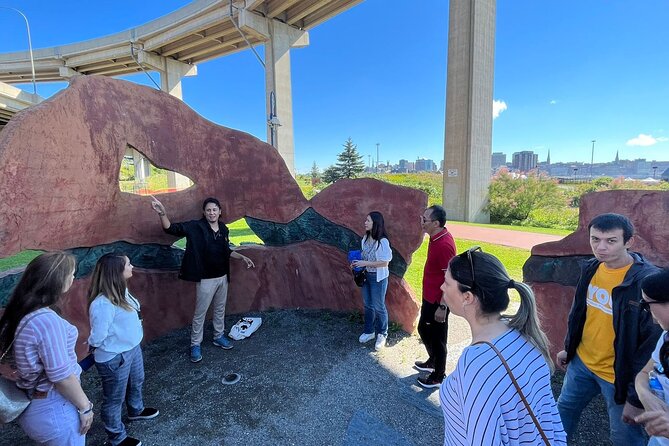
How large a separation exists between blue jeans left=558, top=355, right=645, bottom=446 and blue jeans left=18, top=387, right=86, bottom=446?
3095 mm

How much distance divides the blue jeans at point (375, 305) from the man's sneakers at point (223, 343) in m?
1.74

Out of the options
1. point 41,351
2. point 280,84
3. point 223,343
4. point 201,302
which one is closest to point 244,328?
point 223,343

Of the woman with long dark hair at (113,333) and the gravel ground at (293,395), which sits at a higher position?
the woman with long dark hair at (113,333)

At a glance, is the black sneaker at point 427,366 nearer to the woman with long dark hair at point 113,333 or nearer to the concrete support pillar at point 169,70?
the woman with long dark hair at point 113,333

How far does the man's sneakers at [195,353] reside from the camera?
395 cm

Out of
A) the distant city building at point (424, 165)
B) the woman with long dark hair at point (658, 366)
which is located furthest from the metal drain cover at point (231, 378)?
the distant city building at point (424, 165)

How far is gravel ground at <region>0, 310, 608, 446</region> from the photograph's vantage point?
9.41 ft

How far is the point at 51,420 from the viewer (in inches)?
74.8

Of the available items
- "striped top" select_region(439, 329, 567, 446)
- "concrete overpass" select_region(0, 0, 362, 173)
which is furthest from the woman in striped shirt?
"concrete overpass" select_region(0, 0, 362, 173)

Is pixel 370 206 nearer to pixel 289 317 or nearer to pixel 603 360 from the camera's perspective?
pixel 289 317

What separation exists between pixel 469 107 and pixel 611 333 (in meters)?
14.7

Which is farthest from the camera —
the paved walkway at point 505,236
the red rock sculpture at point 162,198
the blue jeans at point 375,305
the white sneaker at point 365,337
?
the paved walkway at point 505,236

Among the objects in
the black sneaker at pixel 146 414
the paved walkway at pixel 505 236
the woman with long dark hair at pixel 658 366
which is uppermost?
the woman with long dark hair at pixel 658 366

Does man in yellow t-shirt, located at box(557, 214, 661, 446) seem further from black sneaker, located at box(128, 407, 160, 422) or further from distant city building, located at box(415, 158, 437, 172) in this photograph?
distant city building, located at box(415, 158, 437, 172)
